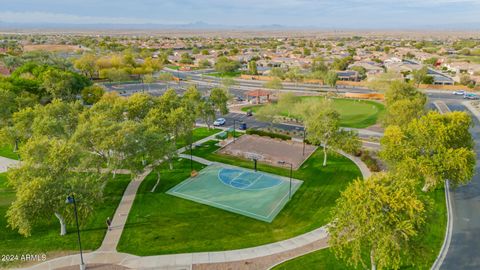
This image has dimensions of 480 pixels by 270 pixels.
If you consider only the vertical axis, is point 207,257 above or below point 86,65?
below

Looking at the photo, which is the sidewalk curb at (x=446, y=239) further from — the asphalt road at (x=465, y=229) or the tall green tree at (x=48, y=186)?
the tall green tree at (x=48, y=186)

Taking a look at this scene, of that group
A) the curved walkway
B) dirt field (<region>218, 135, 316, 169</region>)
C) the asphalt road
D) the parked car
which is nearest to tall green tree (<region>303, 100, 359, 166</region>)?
dirt field (<region>218, 135, 316, 169</region>)

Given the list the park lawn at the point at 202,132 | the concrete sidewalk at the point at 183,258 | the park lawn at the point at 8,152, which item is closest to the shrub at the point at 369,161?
the concrete sidewalk at the point at 183,258

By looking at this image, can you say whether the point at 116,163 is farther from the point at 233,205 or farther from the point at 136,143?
the point at 233,205

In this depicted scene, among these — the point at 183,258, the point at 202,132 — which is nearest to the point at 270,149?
the point at 202,132

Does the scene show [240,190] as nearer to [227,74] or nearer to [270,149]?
[270,149]

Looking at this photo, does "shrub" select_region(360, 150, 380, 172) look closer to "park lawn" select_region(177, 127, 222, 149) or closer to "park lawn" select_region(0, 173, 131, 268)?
"park lawn" select_region(177, 127, 222, 149)
